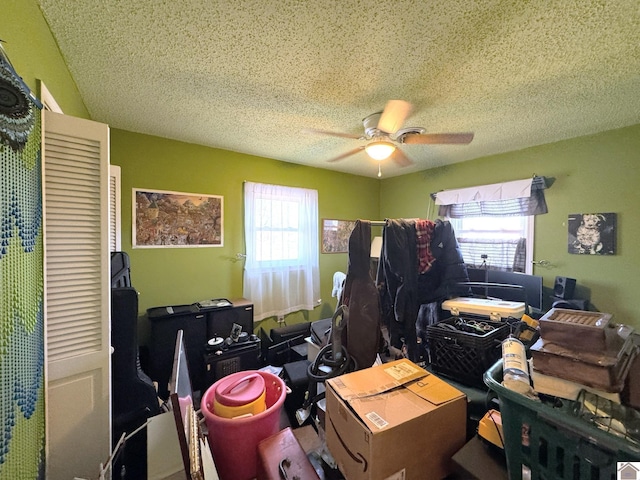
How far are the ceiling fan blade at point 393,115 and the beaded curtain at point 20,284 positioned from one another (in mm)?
1607

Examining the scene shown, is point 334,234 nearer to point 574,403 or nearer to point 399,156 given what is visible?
point 399,156

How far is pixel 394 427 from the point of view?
0.82 m

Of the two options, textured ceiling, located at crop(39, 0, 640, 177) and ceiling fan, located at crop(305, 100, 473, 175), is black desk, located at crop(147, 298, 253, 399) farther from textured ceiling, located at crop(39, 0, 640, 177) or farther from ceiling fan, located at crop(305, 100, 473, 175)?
ceiling fan, located at crop(305, 100, 473, 175)

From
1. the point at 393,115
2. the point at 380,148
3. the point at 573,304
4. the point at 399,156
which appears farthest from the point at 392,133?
the point at 573,304

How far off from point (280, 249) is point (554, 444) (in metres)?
2.93

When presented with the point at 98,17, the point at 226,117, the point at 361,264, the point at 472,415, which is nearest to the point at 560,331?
the point at 472,415

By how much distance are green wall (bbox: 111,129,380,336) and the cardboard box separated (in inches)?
88.7

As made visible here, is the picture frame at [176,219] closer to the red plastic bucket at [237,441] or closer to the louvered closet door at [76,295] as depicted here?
the louvered closet door at [76,295]

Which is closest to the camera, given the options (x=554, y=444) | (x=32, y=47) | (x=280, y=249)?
(x=554, y=444)

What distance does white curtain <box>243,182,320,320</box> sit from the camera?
3096 millimetres

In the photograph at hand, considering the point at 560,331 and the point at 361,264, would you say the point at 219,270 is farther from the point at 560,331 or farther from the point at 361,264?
the point at 560,331

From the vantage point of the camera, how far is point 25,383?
791 mm

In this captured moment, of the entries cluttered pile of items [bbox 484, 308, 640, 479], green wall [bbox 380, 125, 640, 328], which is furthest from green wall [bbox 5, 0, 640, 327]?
cluttered pile of items [bbox 484, 308, 640, 479]

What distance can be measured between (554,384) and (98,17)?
2173 mm
